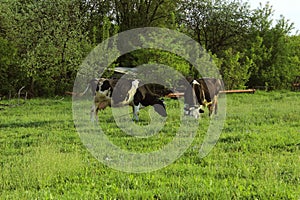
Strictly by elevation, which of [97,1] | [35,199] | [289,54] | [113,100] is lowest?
[35,199]

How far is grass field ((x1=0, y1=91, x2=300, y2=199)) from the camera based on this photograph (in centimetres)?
540

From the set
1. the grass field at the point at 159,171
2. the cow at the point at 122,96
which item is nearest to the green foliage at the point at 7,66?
the cow at the point at 122,96

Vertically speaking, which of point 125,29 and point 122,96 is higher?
point 125,29

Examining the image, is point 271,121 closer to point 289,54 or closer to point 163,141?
point 163,141

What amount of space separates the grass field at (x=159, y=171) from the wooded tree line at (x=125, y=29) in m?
13.5

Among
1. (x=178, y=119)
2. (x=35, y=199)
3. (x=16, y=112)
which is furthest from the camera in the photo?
(x=16, y=112)

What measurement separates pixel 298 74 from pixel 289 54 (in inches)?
87.7

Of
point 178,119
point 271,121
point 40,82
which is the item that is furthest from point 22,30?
point 271,121

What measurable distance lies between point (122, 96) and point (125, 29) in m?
20.2

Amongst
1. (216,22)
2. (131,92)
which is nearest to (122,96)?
(131,92)

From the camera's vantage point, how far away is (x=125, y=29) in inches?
1302

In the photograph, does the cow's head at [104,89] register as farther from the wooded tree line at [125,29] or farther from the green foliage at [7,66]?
the green foliage at [7,66]

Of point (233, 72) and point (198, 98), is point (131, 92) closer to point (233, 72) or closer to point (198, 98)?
point (198, 98)

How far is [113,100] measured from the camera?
1366 cm
